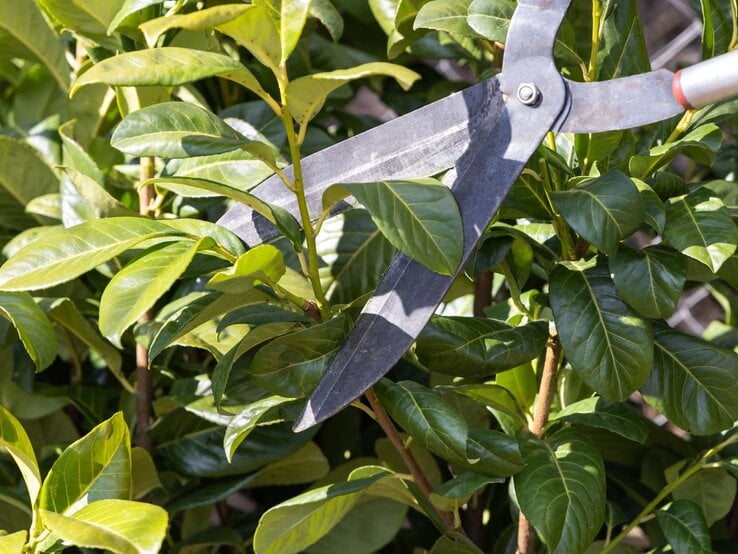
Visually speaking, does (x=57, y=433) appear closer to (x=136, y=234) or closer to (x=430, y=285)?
(x=136, y=234)

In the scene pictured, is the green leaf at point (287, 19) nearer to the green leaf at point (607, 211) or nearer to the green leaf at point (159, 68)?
the green leaf at point (159, 68)

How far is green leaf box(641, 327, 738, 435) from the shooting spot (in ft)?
2.89

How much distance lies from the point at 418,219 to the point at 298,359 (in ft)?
0.59

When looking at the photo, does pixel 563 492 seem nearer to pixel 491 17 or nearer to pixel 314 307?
pixel 314 307

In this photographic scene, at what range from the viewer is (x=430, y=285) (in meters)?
0.76

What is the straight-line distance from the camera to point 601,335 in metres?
0.84

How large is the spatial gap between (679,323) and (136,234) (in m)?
1.47

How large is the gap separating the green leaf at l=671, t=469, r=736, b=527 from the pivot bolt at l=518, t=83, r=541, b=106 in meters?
0.50

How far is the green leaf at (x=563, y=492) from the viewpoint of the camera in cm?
83

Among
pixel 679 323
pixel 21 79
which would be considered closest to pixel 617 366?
pixel 21 79

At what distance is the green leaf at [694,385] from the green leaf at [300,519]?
0.26 metres

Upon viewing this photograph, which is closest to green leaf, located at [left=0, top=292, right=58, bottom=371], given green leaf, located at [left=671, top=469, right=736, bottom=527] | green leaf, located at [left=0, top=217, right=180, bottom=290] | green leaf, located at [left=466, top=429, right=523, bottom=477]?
green leaf, located at [left=0, top=217, right=180, bottom=290]

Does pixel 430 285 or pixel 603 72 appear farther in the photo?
pixel 603 72

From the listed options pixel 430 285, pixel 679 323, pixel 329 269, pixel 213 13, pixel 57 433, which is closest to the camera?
pixel 213 13
